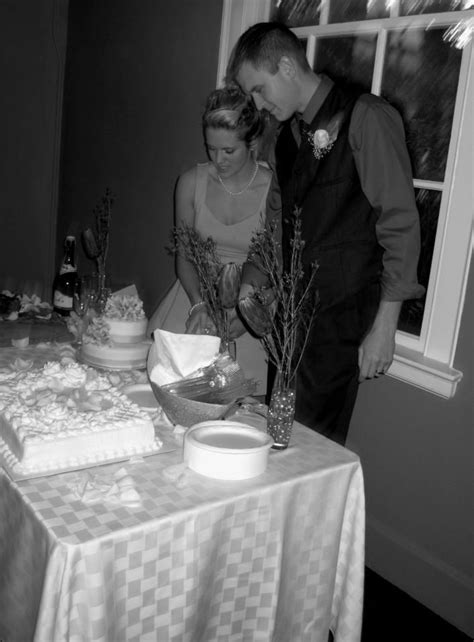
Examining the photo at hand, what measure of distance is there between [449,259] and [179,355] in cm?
105

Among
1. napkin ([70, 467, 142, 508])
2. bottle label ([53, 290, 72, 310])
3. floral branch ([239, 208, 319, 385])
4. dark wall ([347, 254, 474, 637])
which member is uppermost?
floral branch ([239, 208, 319, 385])

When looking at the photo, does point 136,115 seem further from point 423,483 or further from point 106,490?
point 106,490

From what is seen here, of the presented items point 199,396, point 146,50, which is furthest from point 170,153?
point 199,396

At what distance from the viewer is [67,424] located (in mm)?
1194

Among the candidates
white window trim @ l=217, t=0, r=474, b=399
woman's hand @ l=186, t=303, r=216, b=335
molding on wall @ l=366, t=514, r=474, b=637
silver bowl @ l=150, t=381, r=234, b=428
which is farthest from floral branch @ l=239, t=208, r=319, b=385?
molding on wall @ l=366, t=514, r=474, b=637

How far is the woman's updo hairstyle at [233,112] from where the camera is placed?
2.29 metres

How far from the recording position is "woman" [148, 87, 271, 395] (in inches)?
91.0

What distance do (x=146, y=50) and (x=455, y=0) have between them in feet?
6.22

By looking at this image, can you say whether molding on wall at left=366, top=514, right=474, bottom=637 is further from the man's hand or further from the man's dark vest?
the man's dark vest

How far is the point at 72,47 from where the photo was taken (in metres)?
4.22

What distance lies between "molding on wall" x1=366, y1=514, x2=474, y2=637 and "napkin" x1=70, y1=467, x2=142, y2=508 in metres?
1.40

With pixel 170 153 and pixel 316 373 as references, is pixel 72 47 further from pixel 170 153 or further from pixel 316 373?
pixel 316 373

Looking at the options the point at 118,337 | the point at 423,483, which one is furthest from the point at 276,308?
the point at 423,483

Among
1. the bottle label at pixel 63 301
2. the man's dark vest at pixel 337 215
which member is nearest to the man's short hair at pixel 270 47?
the man's dark vest at pixel 337 215
